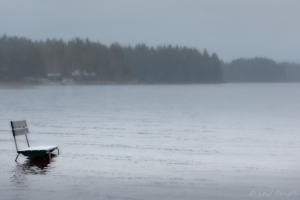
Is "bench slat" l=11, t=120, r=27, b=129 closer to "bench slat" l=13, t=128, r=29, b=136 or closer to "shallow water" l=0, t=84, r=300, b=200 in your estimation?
"bench slat" l=13, t=128, r=29, b=136

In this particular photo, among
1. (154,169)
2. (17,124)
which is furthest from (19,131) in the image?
(154,169)

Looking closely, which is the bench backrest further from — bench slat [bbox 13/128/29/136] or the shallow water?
the shallow water

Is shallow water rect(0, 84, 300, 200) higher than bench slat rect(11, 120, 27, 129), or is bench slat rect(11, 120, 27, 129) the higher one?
bench slat rect(11, 120, 27, 129)

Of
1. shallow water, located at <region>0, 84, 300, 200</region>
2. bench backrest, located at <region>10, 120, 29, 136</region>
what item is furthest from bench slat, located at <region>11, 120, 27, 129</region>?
shallow water, located at <region>0, 84, 300, 200</region>

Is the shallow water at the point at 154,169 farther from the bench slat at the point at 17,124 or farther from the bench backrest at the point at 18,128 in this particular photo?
the bench slat at the point at 17,124

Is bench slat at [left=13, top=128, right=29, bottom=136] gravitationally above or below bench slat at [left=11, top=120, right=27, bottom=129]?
below

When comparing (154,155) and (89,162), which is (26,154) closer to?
(89,162)

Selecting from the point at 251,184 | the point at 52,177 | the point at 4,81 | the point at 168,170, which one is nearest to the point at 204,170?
the point at 168,170

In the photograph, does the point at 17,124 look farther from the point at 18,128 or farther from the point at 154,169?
the point at 154,169

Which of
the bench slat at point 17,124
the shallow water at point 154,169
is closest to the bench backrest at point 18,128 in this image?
the bench slat at point 17,124

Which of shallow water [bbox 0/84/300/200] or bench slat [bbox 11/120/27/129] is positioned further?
bench slat [bbox 11/120/27/129]

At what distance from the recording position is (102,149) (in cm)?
1347

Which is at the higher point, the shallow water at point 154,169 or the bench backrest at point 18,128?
the bench backrest at point 18,128

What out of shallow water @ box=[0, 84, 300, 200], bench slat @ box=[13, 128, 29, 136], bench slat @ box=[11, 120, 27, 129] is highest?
bench slat @ box=[11, 120, 27, 129]
